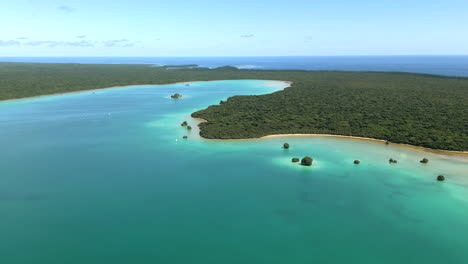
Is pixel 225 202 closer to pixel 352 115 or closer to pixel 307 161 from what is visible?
pixel 307 161

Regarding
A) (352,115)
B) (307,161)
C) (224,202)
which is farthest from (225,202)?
(352,115)

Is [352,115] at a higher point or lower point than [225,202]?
higher

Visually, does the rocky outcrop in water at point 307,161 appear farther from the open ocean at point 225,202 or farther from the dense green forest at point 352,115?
the dense green forest at point 352,115

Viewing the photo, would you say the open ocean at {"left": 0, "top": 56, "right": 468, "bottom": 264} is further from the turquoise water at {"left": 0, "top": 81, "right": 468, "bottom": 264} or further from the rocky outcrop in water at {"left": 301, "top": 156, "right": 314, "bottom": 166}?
the rocky outcrop in water at {"left": 301, "top": 156, "right": 314, "bottom": 166}

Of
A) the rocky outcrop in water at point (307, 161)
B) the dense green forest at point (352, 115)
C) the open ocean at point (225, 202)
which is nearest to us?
the open ocean at point (225, 202)

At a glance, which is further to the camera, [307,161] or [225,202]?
[307,161]

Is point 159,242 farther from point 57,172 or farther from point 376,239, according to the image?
point 57,172

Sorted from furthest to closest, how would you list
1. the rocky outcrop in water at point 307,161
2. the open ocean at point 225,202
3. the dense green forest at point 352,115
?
1. the dense green forest at point 352,115
2. the rocky outcrop in water at point 307,161
3. the open ocean at point 225,202

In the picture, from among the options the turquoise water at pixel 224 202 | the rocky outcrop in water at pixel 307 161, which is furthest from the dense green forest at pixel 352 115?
the rocky outcrop in water at pixel 307 161
